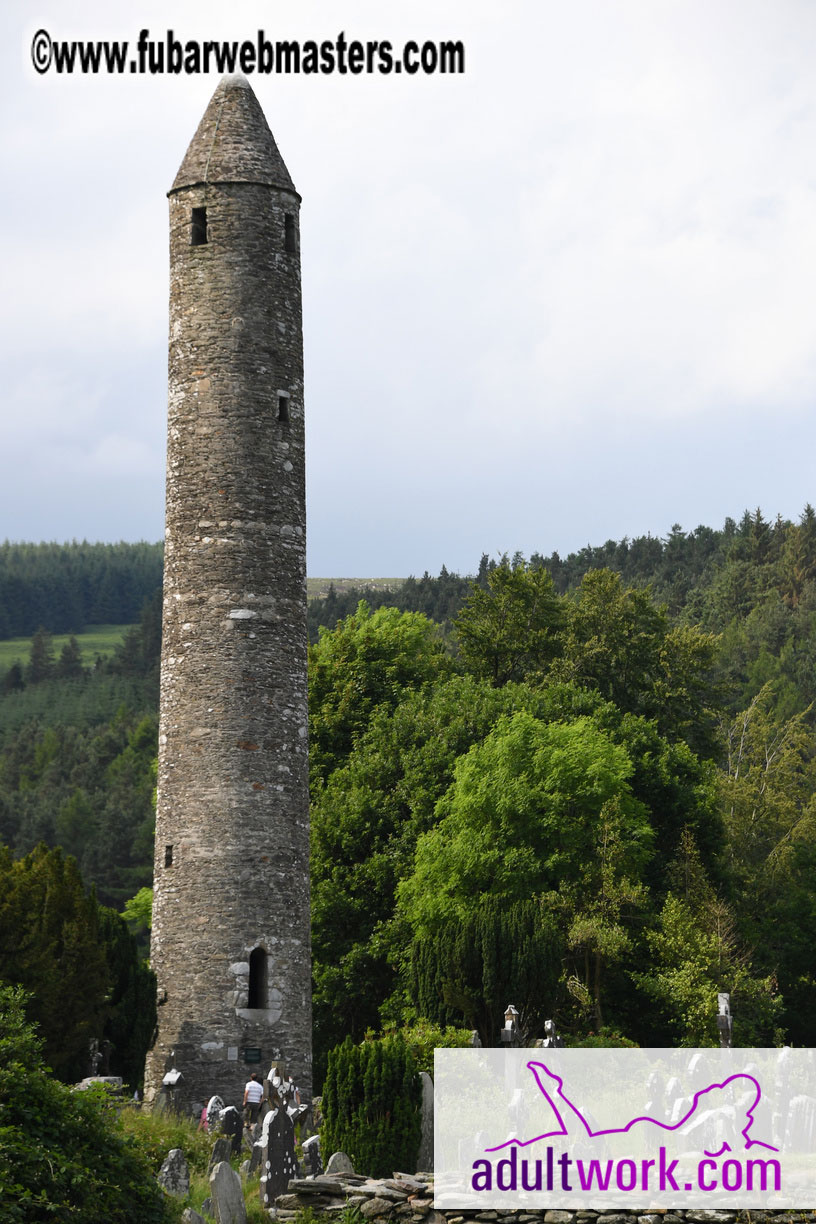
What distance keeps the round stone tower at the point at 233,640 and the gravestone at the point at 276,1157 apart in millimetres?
7460

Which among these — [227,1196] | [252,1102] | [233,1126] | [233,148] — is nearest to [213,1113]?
[252,1102]

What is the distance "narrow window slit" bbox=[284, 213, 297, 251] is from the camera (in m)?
31.4

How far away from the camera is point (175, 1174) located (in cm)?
1931

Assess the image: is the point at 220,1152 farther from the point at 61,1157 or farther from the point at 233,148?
the point at 233,148

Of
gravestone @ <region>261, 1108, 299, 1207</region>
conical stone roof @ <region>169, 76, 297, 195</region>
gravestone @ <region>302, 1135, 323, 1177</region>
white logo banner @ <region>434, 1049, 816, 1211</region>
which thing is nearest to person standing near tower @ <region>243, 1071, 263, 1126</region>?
white logo banner @ <region>434, 1049, 816, 1211</region>

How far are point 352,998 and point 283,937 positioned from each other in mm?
13560

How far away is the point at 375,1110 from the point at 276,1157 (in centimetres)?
186

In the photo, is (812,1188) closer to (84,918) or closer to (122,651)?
(84,918)

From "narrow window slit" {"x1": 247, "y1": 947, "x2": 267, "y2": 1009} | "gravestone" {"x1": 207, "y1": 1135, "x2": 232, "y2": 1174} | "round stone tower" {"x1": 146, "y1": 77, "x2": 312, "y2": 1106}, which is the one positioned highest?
"round stone tower" {"x1": 146, "y1": 77, "x2": 312, "y2": 1106}

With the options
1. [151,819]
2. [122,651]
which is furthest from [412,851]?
[122,651]

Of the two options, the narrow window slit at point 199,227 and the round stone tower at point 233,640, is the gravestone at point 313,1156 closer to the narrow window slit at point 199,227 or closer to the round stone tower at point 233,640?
the round stone tower at point 233,640

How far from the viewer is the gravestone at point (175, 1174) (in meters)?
19.2

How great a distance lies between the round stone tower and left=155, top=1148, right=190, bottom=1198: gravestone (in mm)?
8418

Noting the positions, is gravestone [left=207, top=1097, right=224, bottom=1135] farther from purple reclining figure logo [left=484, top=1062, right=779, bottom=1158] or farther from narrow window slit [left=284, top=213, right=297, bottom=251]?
narrow window slit [left=284, top=213, right=297, bottom=251]
